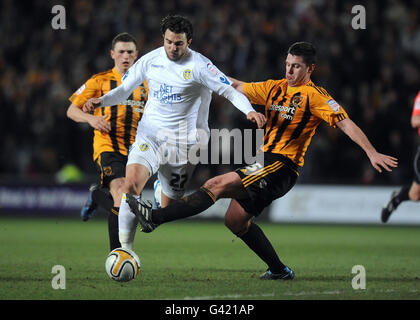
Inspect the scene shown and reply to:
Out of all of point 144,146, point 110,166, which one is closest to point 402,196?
point 110,166

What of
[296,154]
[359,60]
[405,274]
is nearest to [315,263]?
[405,274]

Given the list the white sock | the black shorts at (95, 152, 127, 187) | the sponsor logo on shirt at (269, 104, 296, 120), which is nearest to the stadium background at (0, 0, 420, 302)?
the black shorts at (95, 152, 127, 187)

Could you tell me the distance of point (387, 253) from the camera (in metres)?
9.45

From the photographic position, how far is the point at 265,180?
6520 millimetres

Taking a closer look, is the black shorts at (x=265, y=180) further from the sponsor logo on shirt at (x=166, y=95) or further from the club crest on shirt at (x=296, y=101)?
the sponsor logo on shirt at (x=166, y=95)

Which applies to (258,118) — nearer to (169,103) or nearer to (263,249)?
(169,103)

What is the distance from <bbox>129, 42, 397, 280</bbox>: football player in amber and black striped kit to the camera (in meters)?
6.44

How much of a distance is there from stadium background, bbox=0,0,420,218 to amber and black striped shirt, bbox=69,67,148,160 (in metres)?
6.16

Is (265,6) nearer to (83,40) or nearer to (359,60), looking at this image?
(359,60)

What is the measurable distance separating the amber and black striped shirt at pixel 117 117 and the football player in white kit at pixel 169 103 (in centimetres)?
81

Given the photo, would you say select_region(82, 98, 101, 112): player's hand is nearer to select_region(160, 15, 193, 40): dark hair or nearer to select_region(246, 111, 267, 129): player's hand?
select_region(160, 15, 193, 40): dark hair

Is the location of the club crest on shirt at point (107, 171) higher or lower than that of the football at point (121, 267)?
higher

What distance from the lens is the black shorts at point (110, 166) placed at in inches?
296

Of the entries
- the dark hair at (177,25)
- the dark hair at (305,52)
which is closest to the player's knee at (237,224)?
the dark hair at (305,52)
